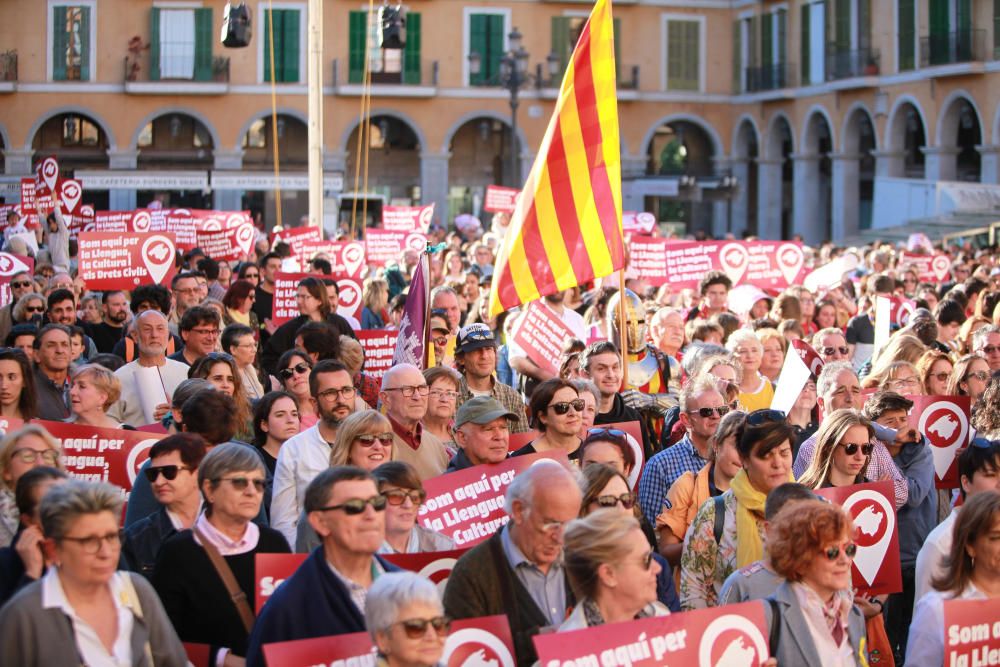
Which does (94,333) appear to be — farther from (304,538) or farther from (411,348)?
(304,538)

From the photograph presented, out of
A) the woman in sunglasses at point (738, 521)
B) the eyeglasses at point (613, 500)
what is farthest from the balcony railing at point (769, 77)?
the eyeglasses at point (613, 500)

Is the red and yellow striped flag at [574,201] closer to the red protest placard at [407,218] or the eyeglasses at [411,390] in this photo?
the eyeglasses at [411,390]

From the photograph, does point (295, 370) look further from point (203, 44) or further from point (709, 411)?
point (203, 44)

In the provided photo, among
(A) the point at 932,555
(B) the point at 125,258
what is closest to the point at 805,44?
(B) the point at 125,258

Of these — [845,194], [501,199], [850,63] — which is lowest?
[501,199]

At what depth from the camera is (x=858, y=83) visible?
1516 inches

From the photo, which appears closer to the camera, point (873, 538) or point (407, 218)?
point (873, 538)

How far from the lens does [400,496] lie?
17.6 feet

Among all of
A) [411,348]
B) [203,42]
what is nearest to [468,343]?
[411,348]

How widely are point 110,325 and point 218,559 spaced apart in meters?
6.74

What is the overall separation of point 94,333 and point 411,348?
11.1 feet

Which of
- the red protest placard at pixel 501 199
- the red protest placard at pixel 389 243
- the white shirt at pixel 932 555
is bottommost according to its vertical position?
the white shirt at pixel 932 555

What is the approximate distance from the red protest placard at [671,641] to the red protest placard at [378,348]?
20.0 ft

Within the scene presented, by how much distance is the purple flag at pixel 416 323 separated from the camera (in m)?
9.09
